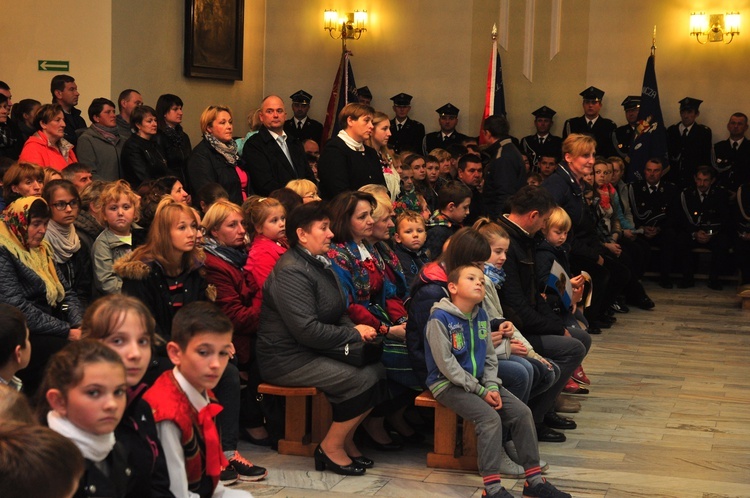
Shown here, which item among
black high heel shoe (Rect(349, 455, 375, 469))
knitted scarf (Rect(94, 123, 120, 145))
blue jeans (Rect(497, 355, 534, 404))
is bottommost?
black high heel shoe (Rect(349, 455, 375, 469))

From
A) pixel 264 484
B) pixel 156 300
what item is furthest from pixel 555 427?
pixel 156 300

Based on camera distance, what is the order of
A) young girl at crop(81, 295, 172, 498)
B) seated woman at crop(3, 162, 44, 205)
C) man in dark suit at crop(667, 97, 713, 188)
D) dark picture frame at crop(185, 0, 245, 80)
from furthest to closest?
1. man in dark suit at crop(667, 97, 713, 188)
2. dark picture frame at crop(185, 0, 245, 80)
3. seated woman at crop(3, 162, 44, 205)
4. young girl at crop(81, 295, 172, 498)

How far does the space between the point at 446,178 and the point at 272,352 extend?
5.10 m

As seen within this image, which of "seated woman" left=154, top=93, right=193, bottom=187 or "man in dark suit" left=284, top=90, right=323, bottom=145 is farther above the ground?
"man in dark suit" left=284, top=90, right=323, bottom=145

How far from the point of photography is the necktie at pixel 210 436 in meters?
3.16

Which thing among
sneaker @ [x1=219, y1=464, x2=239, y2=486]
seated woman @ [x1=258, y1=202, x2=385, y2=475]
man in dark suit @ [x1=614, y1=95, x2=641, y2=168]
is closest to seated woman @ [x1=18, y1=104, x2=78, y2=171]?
seated woman @ [x1=258, y1=202, x2=385, y2=475]

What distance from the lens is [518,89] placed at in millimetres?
13547

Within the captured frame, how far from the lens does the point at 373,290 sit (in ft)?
17.8

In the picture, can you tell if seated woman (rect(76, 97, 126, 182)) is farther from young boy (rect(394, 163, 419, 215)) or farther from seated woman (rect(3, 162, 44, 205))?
young boy (rect(394, 163, 419, 215))

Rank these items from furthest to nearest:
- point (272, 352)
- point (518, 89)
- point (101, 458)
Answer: point (518, 89) → point (272, 352) → point (101, 458)

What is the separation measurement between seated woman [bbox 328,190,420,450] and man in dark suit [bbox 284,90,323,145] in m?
7.94

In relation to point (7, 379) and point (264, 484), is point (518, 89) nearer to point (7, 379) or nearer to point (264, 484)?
point (264, 484)

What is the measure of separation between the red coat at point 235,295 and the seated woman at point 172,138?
2.52 meters

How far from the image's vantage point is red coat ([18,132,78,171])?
23.2 feet
